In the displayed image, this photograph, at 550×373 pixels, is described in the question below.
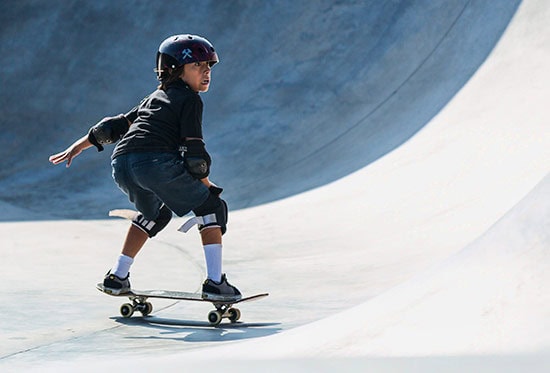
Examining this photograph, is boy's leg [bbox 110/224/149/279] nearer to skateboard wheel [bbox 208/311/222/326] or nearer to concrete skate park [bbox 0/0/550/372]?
concrete skate park [bbox 0/0/550/372]

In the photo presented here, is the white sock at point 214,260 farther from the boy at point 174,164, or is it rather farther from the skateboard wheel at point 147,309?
the skateboard wheel at point 147,309

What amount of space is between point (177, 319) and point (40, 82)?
680cm

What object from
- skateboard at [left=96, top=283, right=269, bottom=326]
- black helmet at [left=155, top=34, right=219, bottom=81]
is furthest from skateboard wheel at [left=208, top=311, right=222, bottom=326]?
black helmet at [left=155, top=34, right=219, bottom=81]

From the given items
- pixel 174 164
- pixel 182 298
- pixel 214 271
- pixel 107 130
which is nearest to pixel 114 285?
pixel 182 298

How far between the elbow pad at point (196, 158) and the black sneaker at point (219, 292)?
53 centimetres

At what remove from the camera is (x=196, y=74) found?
510cm

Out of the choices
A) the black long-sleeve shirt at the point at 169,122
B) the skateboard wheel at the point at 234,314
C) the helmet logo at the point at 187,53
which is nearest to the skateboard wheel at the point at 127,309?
the skateboard wheel at the point at 234,314

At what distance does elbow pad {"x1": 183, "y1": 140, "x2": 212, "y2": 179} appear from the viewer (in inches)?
A: 192

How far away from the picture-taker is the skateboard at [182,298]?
493 cm

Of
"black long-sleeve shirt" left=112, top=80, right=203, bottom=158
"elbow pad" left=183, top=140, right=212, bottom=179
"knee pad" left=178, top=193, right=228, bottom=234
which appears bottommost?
"knee pad" left=178, top=193, right=228, bottom=234

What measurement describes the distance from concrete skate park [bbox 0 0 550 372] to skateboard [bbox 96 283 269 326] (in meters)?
0.10

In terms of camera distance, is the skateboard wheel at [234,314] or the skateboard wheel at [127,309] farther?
the skateboard wheel at [127,309]

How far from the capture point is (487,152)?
7617 millimetres

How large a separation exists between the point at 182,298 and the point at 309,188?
349cm
